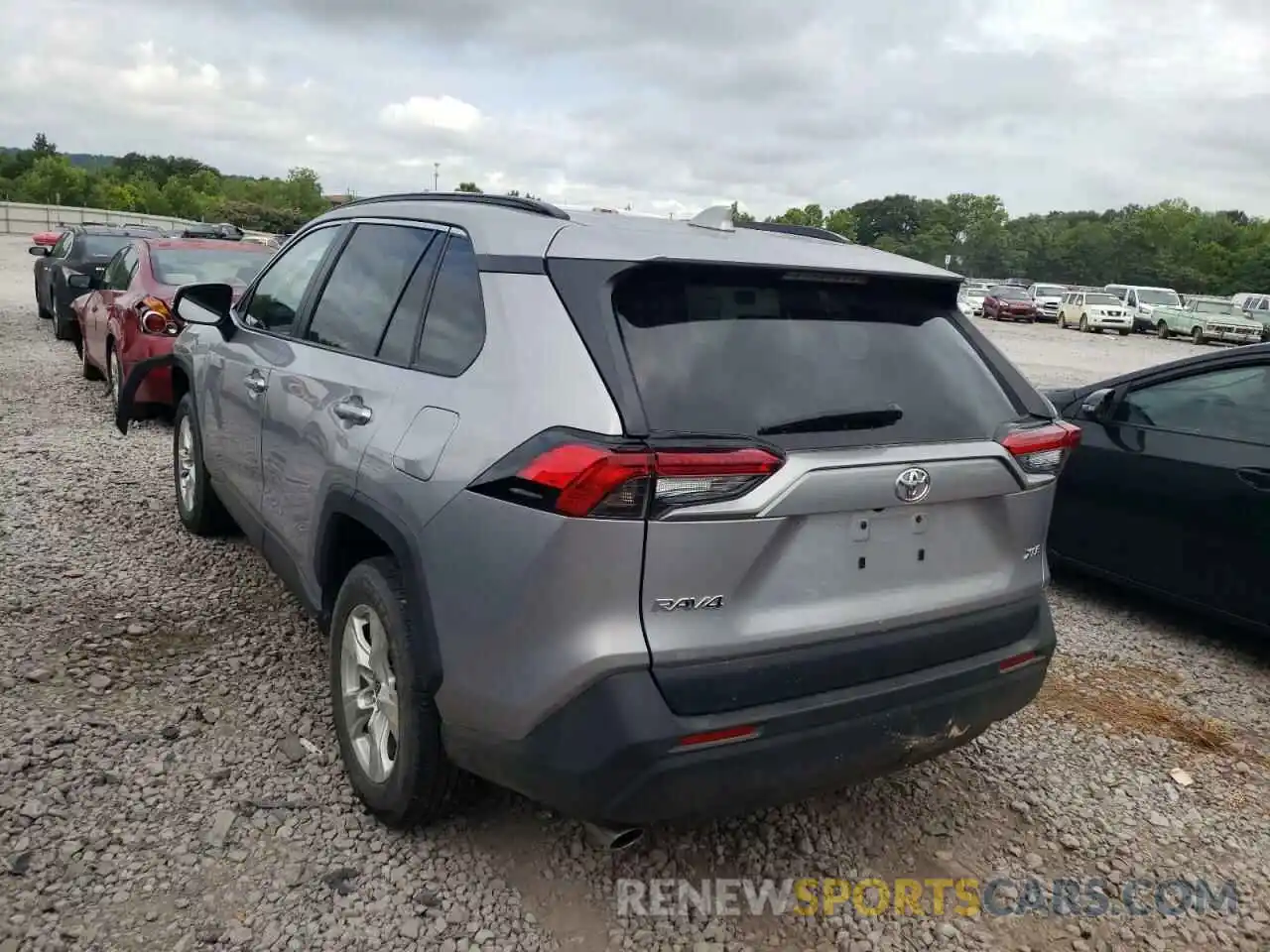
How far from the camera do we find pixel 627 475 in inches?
84.7

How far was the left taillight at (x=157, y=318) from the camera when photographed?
7.58m

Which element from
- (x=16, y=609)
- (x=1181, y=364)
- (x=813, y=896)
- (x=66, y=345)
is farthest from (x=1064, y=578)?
(x=66, y=345)

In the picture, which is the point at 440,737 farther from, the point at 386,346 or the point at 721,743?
the point at 386,346

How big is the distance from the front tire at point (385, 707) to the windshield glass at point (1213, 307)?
37131mm

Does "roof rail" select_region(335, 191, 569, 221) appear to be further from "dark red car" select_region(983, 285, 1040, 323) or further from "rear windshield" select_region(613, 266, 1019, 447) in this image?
"dark red car" select_region(983, 285, 1040, 323)

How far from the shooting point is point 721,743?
2.27 metres

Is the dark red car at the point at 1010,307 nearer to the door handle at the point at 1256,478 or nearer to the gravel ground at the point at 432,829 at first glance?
the gravel ground at the point at 432,829

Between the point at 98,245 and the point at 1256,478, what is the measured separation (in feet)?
49.3

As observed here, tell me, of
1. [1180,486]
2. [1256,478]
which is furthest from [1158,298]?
[1256,478]

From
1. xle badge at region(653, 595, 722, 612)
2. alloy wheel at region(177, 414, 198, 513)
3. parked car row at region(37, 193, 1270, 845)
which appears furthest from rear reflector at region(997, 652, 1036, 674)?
alloy wheel at region(177, 414, 198, 513)

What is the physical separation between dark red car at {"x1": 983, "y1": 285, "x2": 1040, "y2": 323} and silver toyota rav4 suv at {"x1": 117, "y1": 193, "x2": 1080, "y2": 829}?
133 ft

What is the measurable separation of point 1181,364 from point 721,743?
12.5 ft

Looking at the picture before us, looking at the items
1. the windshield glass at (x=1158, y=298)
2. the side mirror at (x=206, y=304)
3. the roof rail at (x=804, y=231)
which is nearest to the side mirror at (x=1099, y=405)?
the roof rail at (x=804, y=231)

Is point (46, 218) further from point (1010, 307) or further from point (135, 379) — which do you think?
point (135, 379)
